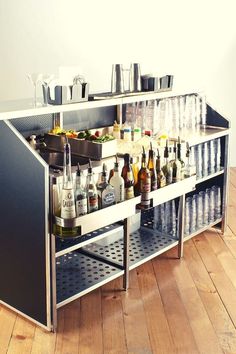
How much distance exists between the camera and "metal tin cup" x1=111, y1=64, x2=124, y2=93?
356 centimetres

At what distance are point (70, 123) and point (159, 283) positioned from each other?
3.82 ft

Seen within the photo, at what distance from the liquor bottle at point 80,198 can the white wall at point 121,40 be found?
315 cm

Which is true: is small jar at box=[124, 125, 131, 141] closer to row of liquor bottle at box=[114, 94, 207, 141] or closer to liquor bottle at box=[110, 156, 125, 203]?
row of liquor bottle at box=[114, 94, 207, 141]

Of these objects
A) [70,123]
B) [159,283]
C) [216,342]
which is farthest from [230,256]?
[70,123]

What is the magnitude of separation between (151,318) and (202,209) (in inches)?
53.7

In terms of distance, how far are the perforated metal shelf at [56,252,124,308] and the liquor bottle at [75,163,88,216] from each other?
1.73 ft

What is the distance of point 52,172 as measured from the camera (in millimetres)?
2881

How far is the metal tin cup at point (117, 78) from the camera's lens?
11.7 ft

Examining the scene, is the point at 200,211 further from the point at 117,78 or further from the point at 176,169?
the point at 117,78

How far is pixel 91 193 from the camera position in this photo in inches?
112

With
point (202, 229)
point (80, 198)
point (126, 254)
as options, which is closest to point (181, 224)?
point (202, 229)

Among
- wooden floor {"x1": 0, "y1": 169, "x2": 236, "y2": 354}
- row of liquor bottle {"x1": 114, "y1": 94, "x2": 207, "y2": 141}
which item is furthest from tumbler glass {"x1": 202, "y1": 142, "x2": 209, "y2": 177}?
wooden floor {"x1": 0, "y1": 169, "x2": 236, "y2": 354}

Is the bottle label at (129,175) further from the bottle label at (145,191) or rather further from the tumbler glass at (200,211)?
the tumbler glass at (200,211)

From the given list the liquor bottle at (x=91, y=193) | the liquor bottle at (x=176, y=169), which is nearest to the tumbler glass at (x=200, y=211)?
Result: the liquor bottle at (x=176, y=169)
